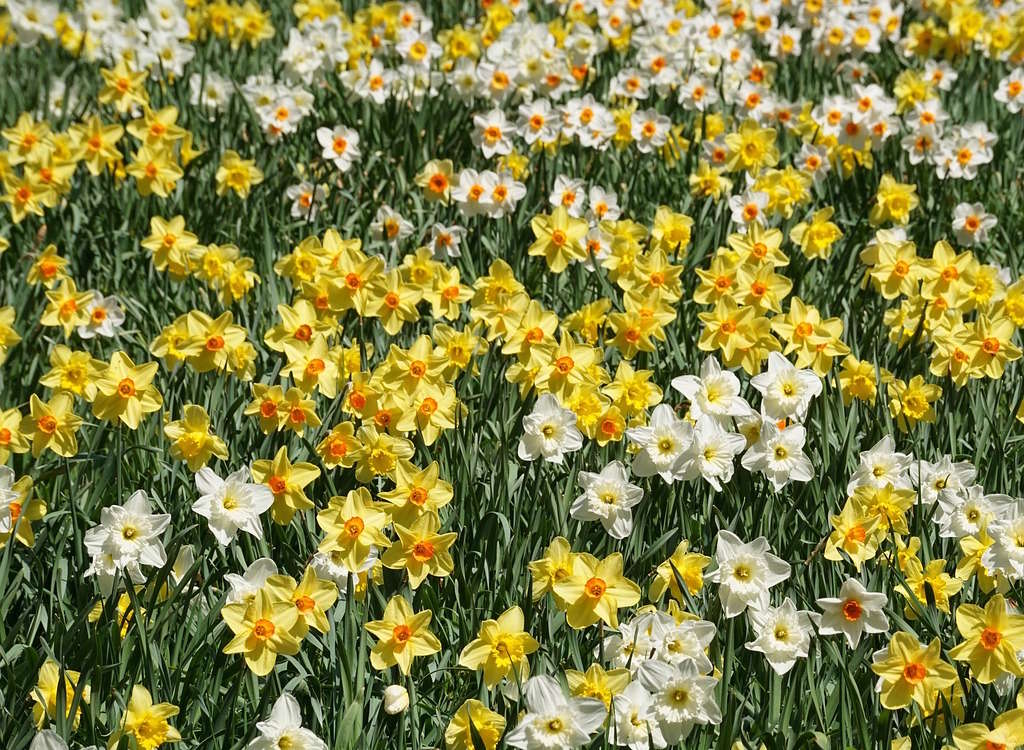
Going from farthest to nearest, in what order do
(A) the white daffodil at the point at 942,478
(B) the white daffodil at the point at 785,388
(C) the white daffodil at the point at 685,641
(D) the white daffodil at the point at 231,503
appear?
(B) the white daffodil at the point at 785,388 < (A) the white daffodil at the point at 942,478 < (D) the white daffodil at the point at 231,503 < (C) the white daffodil at the point at 685,641

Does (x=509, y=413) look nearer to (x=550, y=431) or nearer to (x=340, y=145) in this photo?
(x=550, y=431)

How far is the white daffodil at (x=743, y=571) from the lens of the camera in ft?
8.06

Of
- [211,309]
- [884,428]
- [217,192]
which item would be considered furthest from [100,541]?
→ [217,192]

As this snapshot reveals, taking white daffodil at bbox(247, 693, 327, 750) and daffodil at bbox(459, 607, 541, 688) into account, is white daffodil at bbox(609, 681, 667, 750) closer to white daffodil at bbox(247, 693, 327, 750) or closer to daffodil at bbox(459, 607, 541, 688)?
daffodil at bbox(459, 607, 541, 688)

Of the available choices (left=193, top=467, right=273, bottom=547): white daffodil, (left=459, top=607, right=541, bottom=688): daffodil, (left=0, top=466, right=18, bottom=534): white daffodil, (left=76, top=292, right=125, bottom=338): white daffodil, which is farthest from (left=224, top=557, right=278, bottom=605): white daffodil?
(left=76, top=292, right=125, bottom=338): white daffodil

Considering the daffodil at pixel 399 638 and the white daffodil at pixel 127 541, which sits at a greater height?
the white daffodil at pixel 127 541

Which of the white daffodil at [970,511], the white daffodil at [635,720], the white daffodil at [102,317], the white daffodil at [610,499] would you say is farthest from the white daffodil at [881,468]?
the white daffodil at [102,317]

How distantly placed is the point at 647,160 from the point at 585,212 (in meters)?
0.88

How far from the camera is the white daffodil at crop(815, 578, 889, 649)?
2387mm

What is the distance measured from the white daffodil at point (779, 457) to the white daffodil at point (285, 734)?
121 cm

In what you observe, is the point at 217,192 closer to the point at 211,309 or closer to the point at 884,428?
the point at 211,309

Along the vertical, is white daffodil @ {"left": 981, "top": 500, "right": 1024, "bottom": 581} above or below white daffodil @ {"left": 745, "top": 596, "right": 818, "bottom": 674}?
above

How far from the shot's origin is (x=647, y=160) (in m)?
5.00

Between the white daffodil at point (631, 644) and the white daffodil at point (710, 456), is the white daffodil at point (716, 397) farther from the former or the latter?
the white daffodil at point (631, 644)
